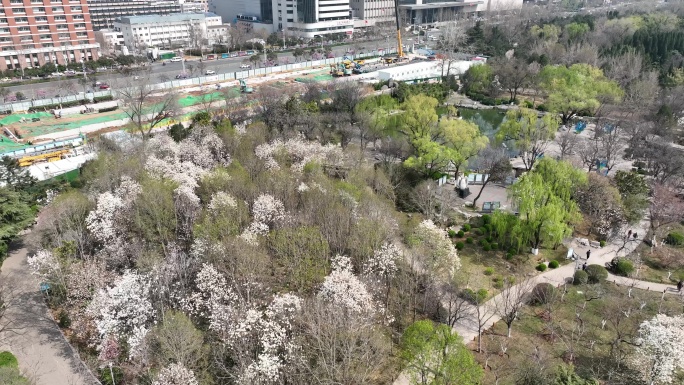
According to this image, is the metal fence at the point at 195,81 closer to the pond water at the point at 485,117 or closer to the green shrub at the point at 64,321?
the pond water at the point at 485,117

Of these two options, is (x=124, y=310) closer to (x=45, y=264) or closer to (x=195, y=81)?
(x=45, y=264)

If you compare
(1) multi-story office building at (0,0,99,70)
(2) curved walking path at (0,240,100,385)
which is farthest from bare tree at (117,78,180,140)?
(1) multi-story office building at (0,0,99,70)

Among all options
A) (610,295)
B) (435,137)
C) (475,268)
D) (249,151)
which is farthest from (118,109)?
(610,295)

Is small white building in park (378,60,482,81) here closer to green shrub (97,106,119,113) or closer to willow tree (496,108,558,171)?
willow tree (496,108,558,171)

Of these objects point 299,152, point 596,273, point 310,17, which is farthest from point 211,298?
point 310,17

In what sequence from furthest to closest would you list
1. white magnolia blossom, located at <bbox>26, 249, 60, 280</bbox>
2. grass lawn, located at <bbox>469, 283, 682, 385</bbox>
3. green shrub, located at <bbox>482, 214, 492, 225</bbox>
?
1. green shrub, located at <bbox>482, 214, 492, 225</bbox>
2. white magnolia blossom, located at <bbox>26, 249, 60, 280</bbox>
3. grass lawn, located at <bbox>469, 283, 682, 385</bbox>

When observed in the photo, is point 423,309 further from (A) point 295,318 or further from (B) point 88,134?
(B) point 88,134

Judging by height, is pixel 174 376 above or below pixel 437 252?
below
